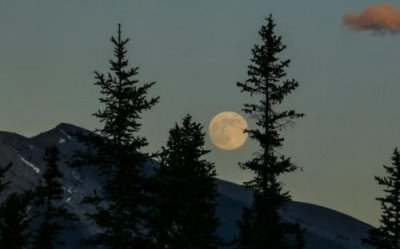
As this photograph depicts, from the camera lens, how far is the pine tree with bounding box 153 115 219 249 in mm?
33688

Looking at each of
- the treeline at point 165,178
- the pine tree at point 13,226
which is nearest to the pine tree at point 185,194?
the treeline at point 165,178

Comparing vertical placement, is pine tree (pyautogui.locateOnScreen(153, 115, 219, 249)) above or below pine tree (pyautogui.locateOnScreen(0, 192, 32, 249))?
above

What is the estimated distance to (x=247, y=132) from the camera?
3603 centimetres

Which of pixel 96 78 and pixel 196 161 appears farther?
pixel 196 161

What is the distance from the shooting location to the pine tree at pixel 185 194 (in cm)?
3369

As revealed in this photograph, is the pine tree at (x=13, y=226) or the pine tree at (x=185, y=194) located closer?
the pine tree at (x=13, y=226)

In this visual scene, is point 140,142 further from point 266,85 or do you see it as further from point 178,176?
point 266,85

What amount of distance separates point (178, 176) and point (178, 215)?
157 cm

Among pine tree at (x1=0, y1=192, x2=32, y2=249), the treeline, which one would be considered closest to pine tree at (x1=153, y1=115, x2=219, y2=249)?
the treeline

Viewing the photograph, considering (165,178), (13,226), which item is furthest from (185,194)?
(13,226)

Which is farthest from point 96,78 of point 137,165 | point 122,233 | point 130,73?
point 122,233

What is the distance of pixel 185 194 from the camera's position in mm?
34906

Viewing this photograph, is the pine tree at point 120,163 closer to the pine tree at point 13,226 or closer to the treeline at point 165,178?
the treeline at point 165,178

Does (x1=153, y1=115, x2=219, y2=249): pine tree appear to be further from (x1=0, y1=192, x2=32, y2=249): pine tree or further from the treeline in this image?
(x1=0, y1=192, x2=32, y2=249): pine tree
